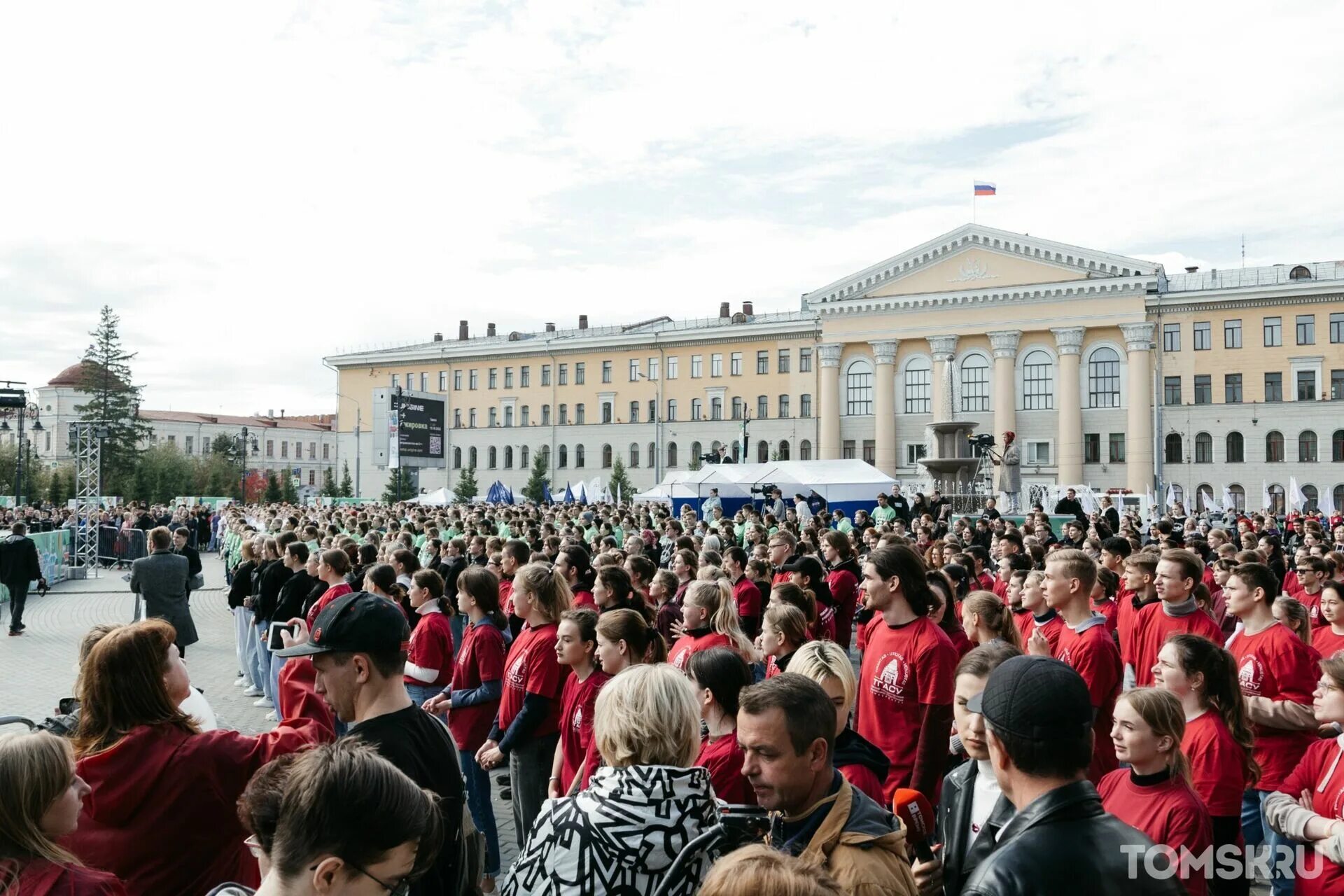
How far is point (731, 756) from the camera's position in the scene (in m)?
3.49

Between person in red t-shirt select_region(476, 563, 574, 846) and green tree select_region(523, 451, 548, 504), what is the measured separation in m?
67.1

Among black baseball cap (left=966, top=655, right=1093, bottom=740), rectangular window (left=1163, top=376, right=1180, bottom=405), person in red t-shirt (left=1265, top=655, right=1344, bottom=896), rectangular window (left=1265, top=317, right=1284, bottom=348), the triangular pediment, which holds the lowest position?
person in red t-shirt (left=1265, top=655, right=1344, bottom=896)

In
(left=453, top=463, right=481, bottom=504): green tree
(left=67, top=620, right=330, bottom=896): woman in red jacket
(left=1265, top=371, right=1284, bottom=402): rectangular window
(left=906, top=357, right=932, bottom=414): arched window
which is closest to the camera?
(left=67, top=620, right=330, bottom=896): woman in red jacket

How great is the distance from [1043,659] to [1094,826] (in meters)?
0.41

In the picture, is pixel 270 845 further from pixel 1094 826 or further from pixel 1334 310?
pixel 1334 310

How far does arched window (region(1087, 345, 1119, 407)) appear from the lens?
59.9 metres

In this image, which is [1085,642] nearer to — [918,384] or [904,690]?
[904,690]

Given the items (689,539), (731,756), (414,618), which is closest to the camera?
(731,756)

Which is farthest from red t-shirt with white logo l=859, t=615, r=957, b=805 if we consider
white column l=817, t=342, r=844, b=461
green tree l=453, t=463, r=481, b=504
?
green tree l=453, t=463, r=481, b=504

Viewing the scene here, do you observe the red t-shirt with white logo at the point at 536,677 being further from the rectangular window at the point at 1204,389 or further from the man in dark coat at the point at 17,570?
the rectangular window at the point at 1204,389

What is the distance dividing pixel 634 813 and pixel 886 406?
63325 millimetres

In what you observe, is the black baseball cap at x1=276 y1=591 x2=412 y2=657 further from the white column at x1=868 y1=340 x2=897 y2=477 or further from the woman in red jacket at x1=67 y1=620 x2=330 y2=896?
the white column at x1=868 y1=340 x2=897 y2=477

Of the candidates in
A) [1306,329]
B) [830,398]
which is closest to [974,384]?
[830,398]

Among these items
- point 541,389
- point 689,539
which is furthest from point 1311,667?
point 541,389
